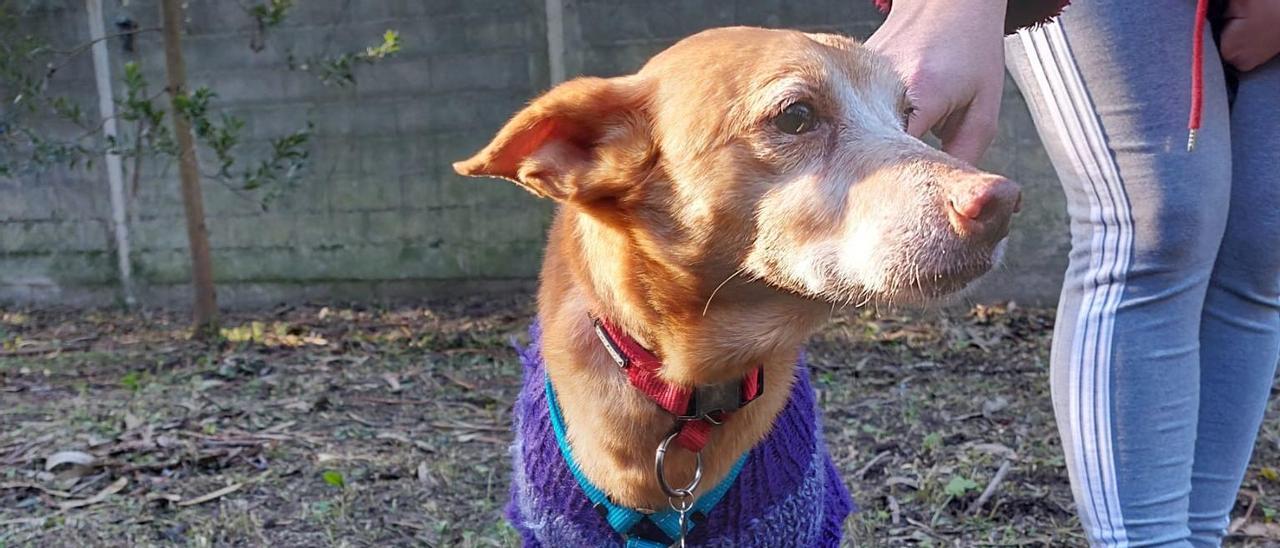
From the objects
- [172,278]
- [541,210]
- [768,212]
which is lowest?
[172,278]

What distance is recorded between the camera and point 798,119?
1.64 m

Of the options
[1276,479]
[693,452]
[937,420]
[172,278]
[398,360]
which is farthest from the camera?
[172,278]

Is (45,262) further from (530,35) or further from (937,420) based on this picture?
(937,420)

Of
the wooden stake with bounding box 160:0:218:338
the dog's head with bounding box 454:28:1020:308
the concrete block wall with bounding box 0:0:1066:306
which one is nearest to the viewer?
the dog's head with bounding box 454:28:1020:308

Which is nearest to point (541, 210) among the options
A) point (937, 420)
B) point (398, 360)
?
point (398, 360)

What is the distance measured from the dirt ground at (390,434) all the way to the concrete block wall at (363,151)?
58cm

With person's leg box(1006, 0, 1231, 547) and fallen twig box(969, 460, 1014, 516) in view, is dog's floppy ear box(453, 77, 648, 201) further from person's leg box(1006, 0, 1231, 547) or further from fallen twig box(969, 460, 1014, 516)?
fallen twig box(969, 460, 1014, 516)

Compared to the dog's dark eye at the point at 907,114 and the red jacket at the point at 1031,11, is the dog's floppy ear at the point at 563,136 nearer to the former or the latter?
the dog's dark eye at the point at 907,114

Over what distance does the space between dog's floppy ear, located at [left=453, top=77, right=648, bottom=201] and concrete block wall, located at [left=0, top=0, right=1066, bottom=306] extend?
143 inches

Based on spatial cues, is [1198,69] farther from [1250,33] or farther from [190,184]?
[190,184]

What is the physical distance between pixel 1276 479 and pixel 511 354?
284 cm

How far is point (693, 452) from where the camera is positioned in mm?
1761

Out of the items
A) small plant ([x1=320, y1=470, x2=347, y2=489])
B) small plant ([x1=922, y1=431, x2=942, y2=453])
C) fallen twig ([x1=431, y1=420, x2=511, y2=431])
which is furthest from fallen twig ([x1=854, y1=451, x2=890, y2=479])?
small plant ([x1=320, y1=470, x2=347, y2=489])

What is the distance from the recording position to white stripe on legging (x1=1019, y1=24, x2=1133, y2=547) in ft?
5.85
